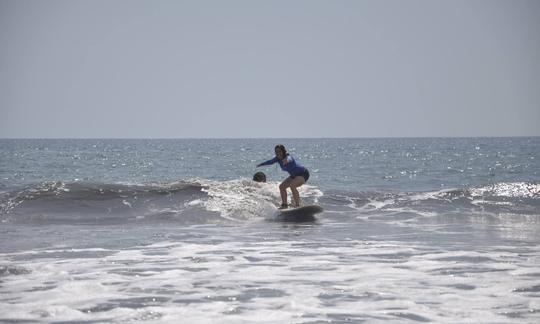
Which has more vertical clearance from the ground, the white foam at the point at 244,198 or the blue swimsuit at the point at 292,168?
the blue swimsuit at the point at 292,168

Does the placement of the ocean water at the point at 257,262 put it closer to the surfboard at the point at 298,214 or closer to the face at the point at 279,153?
the surfboard at the point at 298,214

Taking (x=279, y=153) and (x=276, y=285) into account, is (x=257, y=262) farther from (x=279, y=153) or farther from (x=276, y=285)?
(x=279, y=153)

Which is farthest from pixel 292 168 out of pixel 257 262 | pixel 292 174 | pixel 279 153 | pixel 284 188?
pixel 257 262

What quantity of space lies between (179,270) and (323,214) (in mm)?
10296

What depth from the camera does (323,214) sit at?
19969 millimetres

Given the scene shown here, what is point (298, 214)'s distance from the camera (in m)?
18.2

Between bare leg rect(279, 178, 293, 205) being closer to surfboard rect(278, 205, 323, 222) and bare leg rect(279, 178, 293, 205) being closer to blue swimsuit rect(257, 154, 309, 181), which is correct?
blue swimsuit rect(257, 154, 309, 181)

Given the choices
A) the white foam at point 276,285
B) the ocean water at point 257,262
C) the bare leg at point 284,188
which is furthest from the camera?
the bare leg at point 284,188

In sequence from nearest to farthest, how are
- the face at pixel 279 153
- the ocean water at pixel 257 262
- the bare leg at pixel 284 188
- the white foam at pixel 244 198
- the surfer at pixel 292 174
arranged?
the ocean water at pixel 257 262 → the face at pixel 279 153 → the surfer at pixel 292 174 → the bare leg at pixel 284 188 → the white foam at pixel 244 198

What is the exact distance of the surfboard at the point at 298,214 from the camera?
711 inches

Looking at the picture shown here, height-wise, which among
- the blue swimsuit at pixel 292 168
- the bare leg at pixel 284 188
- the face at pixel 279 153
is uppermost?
the face at pixel 279 153

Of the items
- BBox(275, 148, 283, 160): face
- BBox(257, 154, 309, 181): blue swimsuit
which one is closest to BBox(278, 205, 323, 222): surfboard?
BBox(257, 154, 309, 181): blue swimsuit

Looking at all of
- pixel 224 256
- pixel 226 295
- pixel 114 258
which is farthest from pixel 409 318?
pixel 114 258

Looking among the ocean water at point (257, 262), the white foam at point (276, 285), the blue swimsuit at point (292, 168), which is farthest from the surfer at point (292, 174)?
the white foam at point (276, 285)
